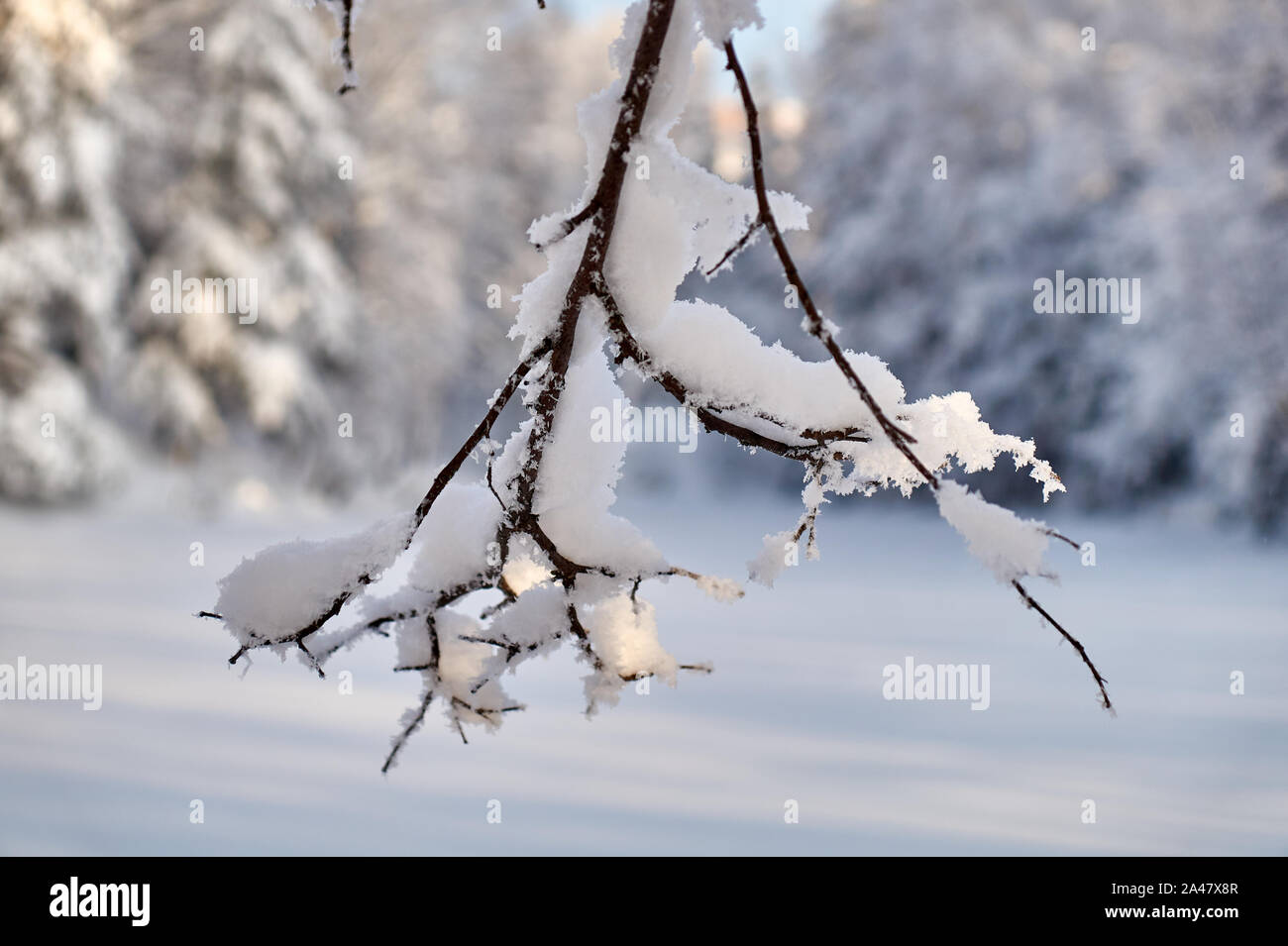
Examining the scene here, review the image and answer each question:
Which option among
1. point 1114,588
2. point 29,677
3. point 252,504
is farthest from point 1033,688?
point 252,504

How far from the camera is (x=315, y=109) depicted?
14375mm

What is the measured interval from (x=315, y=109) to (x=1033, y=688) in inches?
448

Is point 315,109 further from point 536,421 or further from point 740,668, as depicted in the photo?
point 536,421

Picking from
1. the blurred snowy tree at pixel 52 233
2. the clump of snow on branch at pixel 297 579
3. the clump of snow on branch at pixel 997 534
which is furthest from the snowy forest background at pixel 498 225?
the clump of snow on branch at pixel 997 534

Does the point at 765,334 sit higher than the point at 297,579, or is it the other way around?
the point at 765,334

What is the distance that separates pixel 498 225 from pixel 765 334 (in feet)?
16.5

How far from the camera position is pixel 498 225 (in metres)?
19.1

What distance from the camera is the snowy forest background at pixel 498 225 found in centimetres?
1255

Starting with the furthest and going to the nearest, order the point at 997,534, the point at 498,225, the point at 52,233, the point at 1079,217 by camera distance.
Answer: the point at 498,225 < the point at 1079,217 < the point at 52,233 < the point at 997,534

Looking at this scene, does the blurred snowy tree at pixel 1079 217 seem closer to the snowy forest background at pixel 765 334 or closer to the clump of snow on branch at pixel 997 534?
the snowy forest background at pixel 765 334

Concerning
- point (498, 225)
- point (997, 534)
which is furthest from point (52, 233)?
point (997, 534)

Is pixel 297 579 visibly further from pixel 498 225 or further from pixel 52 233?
pixel 498 225

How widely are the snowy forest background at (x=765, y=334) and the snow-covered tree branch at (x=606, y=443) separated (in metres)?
3.41

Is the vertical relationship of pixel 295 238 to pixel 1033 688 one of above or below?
above
